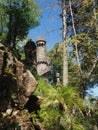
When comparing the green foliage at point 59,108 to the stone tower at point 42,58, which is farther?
the stone tower at point 42,58

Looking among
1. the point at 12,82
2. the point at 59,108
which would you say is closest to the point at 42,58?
the point at 12,82

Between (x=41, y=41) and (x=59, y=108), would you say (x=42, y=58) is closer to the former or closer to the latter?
(x=41, y=41)

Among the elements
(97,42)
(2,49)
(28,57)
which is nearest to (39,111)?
(2,49)

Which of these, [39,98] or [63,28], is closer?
[39,98]

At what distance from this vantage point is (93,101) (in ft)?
73.7

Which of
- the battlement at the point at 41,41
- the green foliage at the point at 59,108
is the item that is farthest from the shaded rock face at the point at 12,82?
the battlement at the point at 41,41

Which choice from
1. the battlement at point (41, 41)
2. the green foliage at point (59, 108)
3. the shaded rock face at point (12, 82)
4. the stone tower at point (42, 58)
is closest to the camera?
the green foliage at point (59, 108)

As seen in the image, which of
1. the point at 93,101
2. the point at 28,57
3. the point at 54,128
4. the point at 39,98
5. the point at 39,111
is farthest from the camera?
the point at 28,57

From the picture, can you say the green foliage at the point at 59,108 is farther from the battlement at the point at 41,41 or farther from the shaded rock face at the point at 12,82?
the battlement at the point at 41,41

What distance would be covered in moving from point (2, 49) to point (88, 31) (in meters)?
6.65

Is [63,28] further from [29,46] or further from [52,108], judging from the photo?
[52,108]

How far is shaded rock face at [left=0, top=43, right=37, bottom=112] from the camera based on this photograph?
1802cm

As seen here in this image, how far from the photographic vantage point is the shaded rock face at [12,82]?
18.0m

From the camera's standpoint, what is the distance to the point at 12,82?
18344 millimetres
